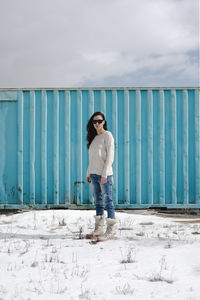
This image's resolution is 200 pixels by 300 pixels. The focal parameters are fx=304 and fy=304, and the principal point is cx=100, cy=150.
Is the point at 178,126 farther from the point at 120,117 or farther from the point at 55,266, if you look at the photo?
the point at 55,266

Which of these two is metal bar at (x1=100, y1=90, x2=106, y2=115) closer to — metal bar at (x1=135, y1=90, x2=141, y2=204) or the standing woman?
metal bar at (x1=135, y1=90, x2=141, y2=204)

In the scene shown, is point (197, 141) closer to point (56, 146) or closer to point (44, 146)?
point (56, 146)

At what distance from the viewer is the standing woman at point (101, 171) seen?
4293mm

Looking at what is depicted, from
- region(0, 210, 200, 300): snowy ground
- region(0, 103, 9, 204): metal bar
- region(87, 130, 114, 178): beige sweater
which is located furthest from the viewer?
region(0, 103, 9, 204): metal bar

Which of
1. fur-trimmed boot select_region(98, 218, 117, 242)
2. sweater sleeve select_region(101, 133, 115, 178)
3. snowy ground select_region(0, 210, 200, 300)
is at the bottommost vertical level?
snowy ground select_region(0, 210, 200, 300)

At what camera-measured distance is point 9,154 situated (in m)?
7.11

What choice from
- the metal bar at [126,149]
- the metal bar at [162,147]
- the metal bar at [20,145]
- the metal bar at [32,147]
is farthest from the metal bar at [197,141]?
the metal bar at [20,145]

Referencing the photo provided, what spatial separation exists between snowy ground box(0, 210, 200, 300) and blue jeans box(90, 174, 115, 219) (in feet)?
1.51

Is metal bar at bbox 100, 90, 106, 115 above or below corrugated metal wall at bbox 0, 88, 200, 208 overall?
above

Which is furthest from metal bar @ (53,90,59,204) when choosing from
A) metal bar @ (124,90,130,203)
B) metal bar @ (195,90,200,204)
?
metal bar @ (195,90,200,204)

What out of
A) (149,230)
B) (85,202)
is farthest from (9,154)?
(149,230)

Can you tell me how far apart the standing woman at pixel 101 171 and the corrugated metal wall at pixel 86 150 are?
249 centimetres

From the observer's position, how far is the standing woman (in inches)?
169

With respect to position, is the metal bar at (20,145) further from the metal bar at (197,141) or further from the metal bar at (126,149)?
the metal bar at (197,141)
